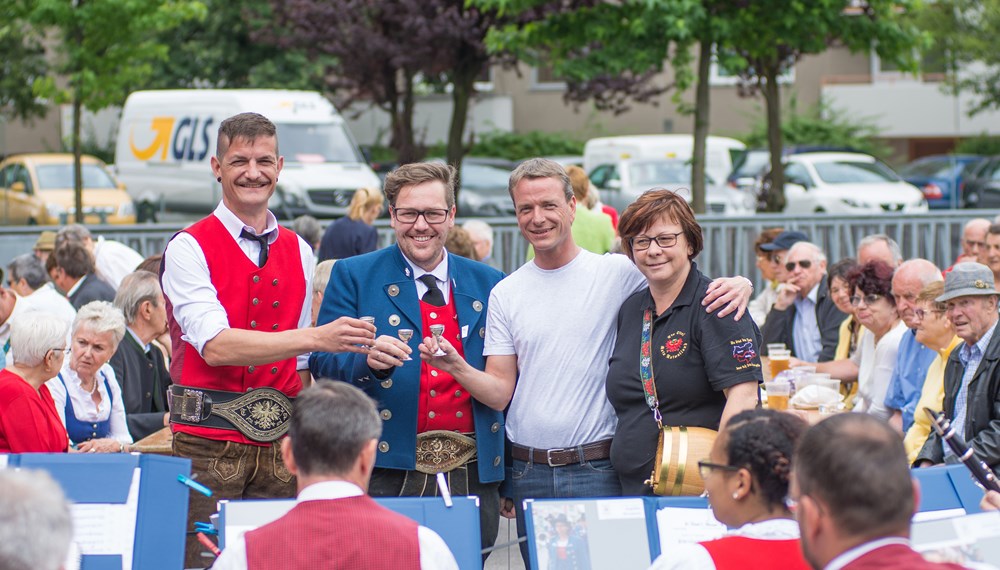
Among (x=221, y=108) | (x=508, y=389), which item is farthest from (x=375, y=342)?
(x=221, y=108)

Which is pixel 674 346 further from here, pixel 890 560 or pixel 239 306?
pixel 890 560

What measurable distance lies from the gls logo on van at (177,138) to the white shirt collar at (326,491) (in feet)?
62.0

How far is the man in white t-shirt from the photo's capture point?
4.43 meters

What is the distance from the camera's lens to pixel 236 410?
14.6 ft

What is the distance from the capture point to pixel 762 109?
34906 mm

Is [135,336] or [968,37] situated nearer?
[135,336]

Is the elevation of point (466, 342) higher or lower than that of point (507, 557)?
higher

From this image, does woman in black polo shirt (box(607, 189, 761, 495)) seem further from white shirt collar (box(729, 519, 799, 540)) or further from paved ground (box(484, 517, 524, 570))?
white shirt collar (box(729, 519, 799, 540))

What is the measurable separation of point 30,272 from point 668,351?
21.9 ft

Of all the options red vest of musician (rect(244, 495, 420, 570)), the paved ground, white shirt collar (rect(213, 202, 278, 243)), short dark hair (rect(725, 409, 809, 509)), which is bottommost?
the paved ground

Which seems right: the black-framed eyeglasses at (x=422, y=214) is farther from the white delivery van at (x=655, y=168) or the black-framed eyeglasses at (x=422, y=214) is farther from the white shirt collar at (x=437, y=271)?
the white delivery van at (x=655, y=168)

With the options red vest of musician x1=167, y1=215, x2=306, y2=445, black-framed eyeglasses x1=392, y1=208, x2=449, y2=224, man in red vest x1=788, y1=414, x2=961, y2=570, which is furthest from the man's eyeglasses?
man in red vest x1=788, y1=414, x2=961, y2=570

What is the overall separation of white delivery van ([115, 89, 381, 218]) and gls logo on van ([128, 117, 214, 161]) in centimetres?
2

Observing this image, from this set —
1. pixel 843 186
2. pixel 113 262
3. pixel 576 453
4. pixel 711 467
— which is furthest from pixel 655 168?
pixel 711 467
